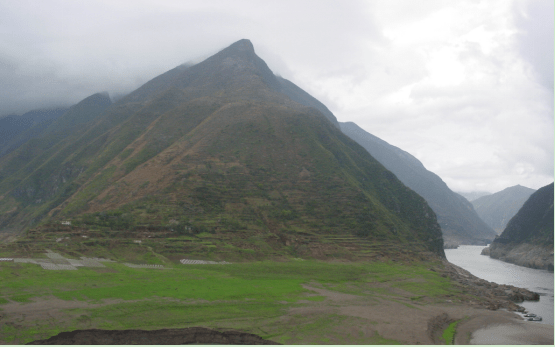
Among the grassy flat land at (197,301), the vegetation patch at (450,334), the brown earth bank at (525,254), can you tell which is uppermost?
the grassy flat land at (197,301)

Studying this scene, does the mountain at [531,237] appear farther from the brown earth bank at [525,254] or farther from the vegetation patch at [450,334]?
the vegetation patch at [450,334]

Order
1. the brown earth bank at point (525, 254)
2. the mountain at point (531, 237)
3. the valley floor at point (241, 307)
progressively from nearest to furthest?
the valley floor at point (241, 307) < the brown earth bank at point (525, 254) < the mountain at point (531, 237)

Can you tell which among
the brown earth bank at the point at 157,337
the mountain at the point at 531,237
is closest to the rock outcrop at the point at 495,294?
the brown earth bank at the point at 157,337

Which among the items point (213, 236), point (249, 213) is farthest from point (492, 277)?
point (213, 236)

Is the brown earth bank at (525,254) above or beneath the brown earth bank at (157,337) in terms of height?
beneath

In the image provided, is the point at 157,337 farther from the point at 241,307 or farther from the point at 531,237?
the point at 531,237

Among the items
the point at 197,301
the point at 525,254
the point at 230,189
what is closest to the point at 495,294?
the point at 197,301

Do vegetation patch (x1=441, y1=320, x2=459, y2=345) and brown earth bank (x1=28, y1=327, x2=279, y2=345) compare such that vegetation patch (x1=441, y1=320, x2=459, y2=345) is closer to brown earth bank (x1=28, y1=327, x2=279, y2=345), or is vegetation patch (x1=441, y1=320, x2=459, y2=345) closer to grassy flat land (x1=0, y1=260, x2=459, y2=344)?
grassy flat land (x1=0, y1=260, x2=459, y2=344)

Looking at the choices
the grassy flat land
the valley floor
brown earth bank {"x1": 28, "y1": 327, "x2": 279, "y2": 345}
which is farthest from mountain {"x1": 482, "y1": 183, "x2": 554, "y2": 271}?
brown earth bank {"x1": 28, "y1": 327, "x2": 279, "y2": 345}

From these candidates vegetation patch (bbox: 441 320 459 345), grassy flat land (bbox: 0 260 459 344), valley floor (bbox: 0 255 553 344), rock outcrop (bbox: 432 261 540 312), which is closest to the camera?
grassy flat land (bbox: 0 260 459 344)
